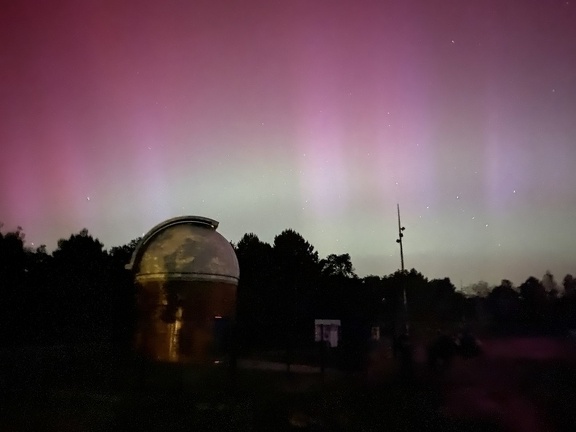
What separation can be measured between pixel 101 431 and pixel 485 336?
920 inches

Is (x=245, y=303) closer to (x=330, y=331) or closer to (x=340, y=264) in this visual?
(x=330, y=331)

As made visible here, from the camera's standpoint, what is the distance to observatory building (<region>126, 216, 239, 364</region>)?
20.1 meters

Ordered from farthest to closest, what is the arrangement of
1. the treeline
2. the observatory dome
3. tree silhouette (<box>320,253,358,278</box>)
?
1. tree silhouette (<box>320,253,358,278</box>)
2. the treeline
3. the observatory dome

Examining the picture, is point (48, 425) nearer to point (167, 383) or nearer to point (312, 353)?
point (167, 383)

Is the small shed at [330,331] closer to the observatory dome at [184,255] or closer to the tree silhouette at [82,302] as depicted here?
the observatory dome at [184,255]

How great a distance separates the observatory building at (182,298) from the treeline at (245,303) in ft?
6.52

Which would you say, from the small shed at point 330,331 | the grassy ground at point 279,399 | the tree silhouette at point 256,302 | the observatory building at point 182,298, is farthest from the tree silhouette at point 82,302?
the small shed at point 330,331

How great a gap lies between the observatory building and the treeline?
1.99 meters

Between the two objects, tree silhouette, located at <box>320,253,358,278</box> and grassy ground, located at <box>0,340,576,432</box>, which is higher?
tree silhouette, located at <box>320,253,358,278</box>

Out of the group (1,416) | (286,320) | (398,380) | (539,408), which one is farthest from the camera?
(286,320)

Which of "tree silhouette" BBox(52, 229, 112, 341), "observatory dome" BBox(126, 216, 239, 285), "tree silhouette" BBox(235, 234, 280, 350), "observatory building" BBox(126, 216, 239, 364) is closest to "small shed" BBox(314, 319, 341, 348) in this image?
"observatory building" BBox(126, 216, 239, 364)

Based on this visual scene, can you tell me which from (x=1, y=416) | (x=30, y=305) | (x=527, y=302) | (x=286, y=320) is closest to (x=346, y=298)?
(x=286, y=320)

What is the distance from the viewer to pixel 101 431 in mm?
9688

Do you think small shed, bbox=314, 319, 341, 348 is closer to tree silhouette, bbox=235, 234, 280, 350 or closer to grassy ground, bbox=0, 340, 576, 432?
grassy ground, bbox=0, 340, 576, 432
